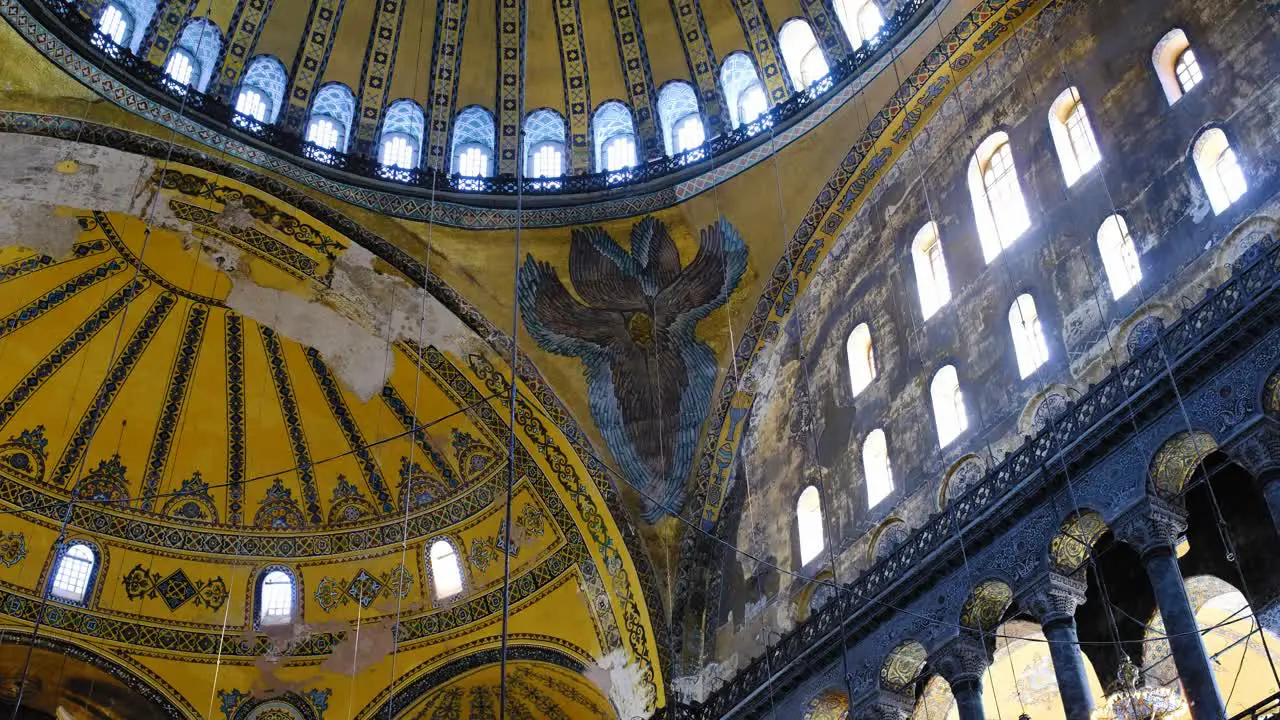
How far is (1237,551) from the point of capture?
33.1ft

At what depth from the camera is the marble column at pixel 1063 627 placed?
950 cm

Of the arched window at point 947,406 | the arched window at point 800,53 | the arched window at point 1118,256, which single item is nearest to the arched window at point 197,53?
the arched window at point 800,53

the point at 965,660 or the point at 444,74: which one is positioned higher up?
the point at 444,74

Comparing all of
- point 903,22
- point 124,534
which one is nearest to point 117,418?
point 124,534

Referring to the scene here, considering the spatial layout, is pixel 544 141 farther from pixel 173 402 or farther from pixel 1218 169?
pixel 1218 169

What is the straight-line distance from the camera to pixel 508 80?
50.0 ft

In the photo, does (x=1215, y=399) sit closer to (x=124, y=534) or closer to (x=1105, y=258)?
(x=1105, y=258)

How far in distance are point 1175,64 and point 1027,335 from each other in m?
2.25

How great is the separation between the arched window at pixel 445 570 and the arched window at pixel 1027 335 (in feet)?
23.1

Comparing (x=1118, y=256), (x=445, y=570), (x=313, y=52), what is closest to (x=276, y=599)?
(x=445, y=570)

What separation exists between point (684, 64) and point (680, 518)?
4.80 m

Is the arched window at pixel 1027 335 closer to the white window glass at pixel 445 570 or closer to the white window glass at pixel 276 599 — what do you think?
the white window glass at pixel 445 570

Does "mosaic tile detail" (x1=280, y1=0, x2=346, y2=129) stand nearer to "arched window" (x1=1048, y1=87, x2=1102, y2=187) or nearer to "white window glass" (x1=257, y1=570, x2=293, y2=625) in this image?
"white window glass" (x1=257, y1=570, x2=293, y2=625)

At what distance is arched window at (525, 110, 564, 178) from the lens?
604 inches
